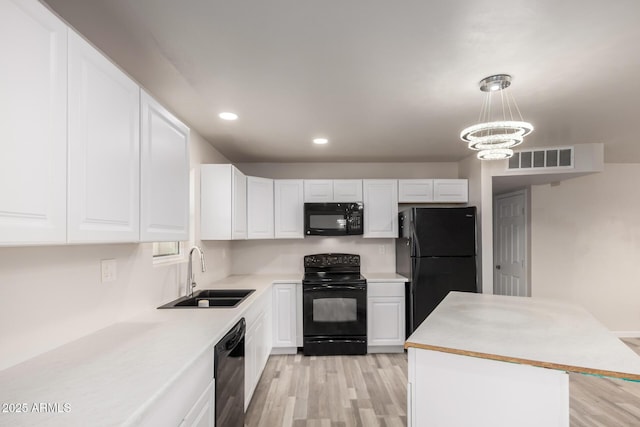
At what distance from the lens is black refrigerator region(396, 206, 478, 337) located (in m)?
Result: 3.82

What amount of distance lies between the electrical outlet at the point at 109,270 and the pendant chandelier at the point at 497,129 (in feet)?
7.19

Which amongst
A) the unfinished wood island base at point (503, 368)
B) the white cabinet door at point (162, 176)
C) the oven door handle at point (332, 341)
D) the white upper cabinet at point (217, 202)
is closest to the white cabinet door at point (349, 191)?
the white upper cabinet at point (217, 202)

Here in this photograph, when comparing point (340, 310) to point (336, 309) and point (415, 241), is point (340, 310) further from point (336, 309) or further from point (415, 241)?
point (415, 241)

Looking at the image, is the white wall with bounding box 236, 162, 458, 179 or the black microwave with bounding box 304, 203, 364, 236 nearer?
the black microwave with bounding box 304, 203, 364, 236

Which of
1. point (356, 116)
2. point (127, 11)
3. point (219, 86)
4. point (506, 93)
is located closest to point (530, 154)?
point (506, 93)

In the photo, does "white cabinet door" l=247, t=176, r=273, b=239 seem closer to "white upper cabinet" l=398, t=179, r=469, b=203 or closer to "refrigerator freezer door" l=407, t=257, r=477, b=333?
"white upper cabinet" l=398, t=179, r=469, b=203

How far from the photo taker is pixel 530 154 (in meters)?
3.87

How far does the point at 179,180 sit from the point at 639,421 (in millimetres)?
3718

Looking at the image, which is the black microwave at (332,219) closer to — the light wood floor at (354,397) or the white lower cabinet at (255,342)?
the white lower cabinet at (255,342)

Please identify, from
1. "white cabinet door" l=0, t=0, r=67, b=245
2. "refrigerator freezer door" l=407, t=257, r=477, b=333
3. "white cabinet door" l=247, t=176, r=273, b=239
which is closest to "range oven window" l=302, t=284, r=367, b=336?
"refrigerator freezer door" l=407, t=257, r=477, b=333

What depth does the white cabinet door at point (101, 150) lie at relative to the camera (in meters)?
1.15

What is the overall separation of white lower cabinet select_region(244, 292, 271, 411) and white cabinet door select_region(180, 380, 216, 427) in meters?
0.77

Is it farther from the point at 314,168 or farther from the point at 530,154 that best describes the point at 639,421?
the point at 314,168

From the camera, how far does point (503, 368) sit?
1.54 m
